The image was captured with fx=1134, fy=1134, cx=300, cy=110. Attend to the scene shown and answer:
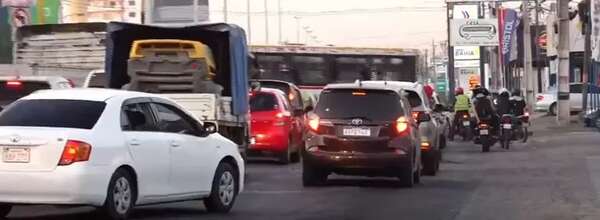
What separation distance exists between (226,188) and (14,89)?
530 cm

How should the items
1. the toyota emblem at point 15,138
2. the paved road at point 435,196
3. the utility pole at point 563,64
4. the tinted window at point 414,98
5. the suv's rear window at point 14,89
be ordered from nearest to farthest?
the toyota emblem at point 15,138 < the paved road at point 435,196 < the suv's rear window at point 14,89 < the tinted window at point 414,98 < the utility pole at point 563,64

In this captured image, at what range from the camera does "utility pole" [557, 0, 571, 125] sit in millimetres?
38250

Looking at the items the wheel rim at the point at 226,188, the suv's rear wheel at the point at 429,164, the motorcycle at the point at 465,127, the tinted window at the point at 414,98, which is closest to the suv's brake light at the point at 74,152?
the wheel rim at the point at 226,188

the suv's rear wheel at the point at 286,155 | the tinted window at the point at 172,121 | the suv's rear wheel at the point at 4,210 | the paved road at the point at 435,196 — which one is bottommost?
the paved road at the point at 435,196

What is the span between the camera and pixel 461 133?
3120 cm

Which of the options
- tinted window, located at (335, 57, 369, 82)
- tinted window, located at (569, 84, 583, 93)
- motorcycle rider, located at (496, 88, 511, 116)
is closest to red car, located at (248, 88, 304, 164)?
motorcycle rider, located at (496, 88, 511, 116)

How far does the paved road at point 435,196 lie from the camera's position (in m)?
13.4

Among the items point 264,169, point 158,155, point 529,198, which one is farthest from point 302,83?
point 158,155

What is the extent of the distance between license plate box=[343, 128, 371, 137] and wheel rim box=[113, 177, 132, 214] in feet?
17.8

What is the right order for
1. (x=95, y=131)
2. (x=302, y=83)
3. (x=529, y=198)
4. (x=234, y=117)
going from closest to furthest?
(x=95, y=131) → (x=529, y=198) → (x=234, y=117) → (x=302, y=83)

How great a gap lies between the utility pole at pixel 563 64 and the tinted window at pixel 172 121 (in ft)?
88.1

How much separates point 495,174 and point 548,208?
5.85m

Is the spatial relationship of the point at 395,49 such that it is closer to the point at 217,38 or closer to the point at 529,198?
the point at 217,38

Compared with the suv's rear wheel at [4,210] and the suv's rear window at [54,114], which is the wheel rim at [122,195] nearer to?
the suv's rear window at [54,114]
